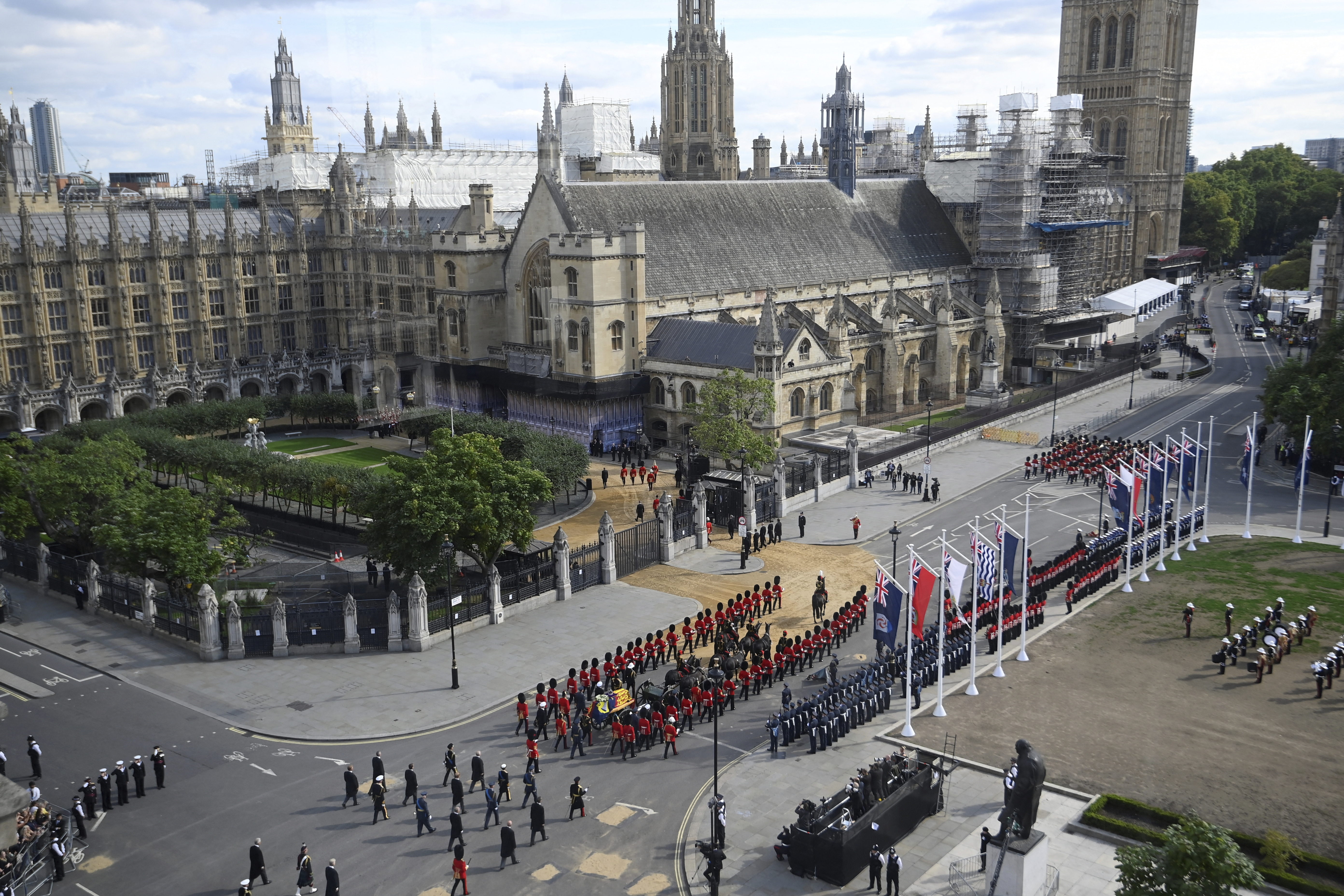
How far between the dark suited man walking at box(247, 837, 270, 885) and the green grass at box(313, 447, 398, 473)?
1687 inches

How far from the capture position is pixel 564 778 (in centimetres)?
3228

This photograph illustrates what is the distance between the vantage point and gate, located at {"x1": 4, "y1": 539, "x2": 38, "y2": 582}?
162 ft

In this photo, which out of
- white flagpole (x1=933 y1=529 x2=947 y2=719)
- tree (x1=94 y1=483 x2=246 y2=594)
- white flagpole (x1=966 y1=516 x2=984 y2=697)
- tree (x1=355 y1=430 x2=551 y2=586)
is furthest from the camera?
tree (x1=355 y1=430 x2=551 y2=586)

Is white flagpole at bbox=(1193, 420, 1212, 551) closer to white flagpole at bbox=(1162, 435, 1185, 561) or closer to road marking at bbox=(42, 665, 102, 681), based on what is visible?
white flagpole at bbox=(1162, 435, 1185, 561)

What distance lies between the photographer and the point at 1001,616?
3725cm

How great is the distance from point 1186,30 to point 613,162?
223 ft

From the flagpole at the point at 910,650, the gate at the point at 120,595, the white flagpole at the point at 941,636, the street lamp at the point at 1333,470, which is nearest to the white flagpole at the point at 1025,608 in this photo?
the white flagpole at the point at 941,636

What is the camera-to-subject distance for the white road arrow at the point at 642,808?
30.2 meters

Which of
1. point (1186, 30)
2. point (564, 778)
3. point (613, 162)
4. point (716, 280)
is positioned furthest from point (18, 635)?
point (1186, 30)

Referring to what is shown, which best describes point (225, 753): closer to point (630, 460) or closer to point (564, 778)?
point (564, 778)

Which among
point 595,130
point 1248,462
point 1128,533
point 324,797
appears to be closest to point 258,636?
point 324,797

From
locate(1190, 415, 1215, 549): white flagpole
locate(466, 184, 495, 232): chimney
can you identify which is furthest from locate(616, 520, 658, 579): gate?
locate(466, 184, 495, 232): chimney

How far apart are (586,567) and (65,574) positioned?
22101mm

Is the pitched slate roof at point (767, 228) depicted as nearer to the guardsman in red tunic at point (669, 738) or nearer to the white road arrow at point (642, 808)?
the guardsman in red tunic at point (669, 738)
